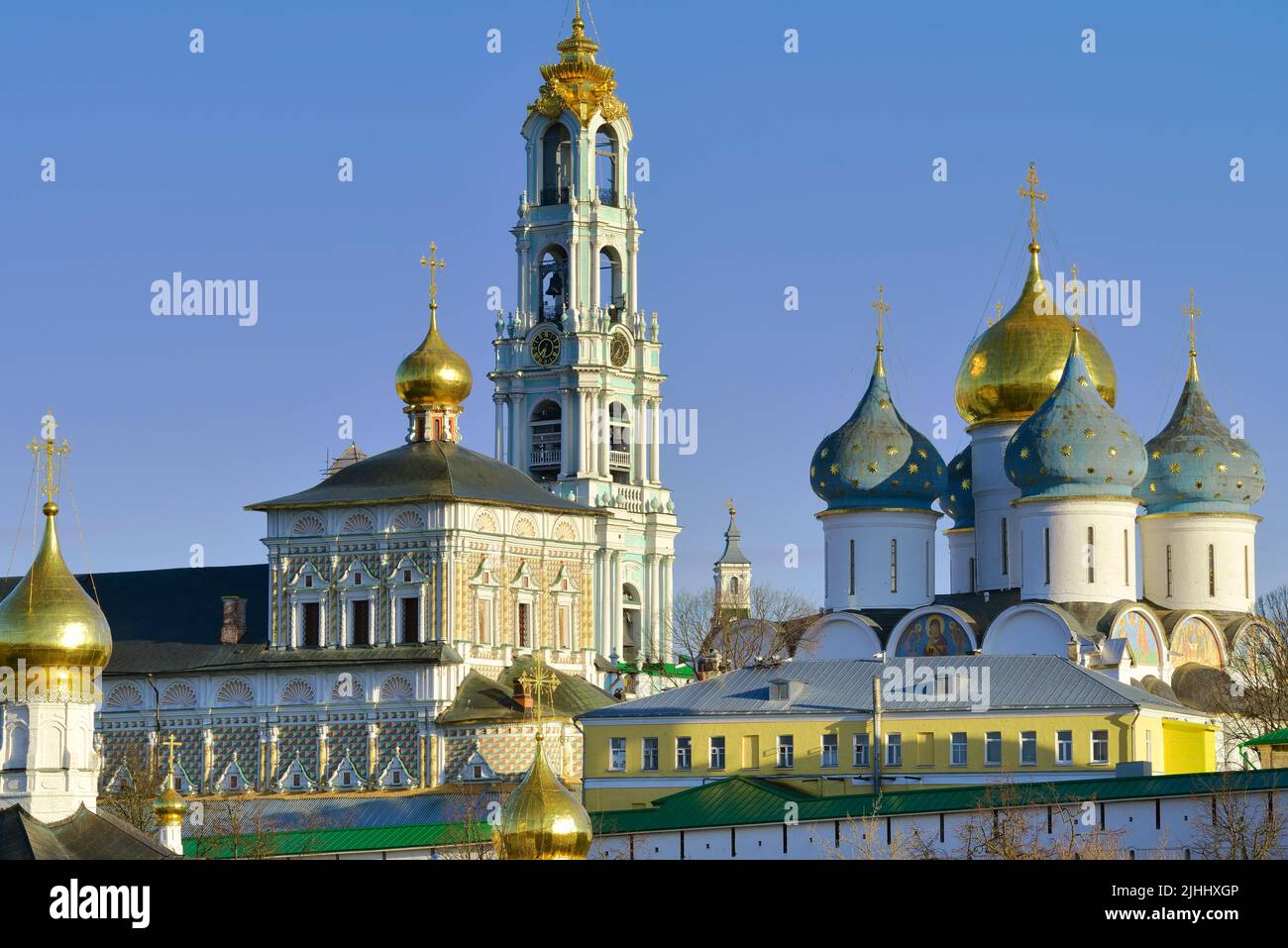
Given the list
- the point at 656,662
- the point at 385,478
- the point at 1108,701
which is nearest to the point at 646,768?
the point at 1108,701

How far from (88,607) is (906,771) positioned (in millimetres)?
12535

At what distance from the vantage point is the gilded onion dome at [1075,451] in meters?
46.8

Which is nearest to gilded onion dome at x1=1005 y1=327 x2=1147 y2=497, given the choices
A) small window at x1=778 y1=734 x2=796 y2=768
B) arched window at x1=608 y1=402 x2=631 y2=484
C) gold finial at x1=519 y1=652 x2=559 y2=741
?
small window at x1=778 y1=734 x2=796 y2=768

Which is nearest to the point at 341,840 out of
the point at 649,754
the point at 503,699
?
the point at 649,754

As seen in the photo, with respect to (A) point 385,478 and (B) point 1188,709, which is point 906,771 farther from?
(A) point 385,478

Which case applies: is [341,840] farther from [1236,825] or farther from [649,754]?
[1236,825]

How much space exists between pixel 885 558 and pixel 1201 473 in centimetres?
526

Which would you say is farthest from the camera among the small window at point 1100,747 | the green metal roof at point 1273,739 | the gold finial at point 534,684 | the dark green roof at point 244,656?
the dark green roof at point 244,656

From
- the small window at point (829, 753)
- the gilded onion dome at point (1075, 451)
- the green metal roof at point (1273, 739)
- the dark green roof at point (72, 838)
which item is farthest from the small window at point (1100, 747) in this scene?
the dark green roof at point (72, 838)

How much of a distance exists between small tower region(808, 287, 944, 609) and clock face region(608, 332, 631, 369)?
2132cm

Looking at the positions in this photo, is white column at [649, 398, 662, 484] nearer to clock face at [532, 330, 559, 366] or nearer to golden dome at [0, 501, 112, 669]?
clock face at [532, 330, 559, 366]

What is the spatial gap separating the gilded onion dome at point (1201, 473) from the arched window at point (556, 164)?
23966 millimetres

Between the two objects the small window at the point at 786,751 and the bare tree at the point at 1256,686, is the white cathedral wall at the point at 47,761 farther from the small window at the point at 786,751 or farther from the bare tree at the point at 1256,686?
the bare tree at the point at 1256,686

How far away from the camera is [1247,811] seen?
34.4 m
